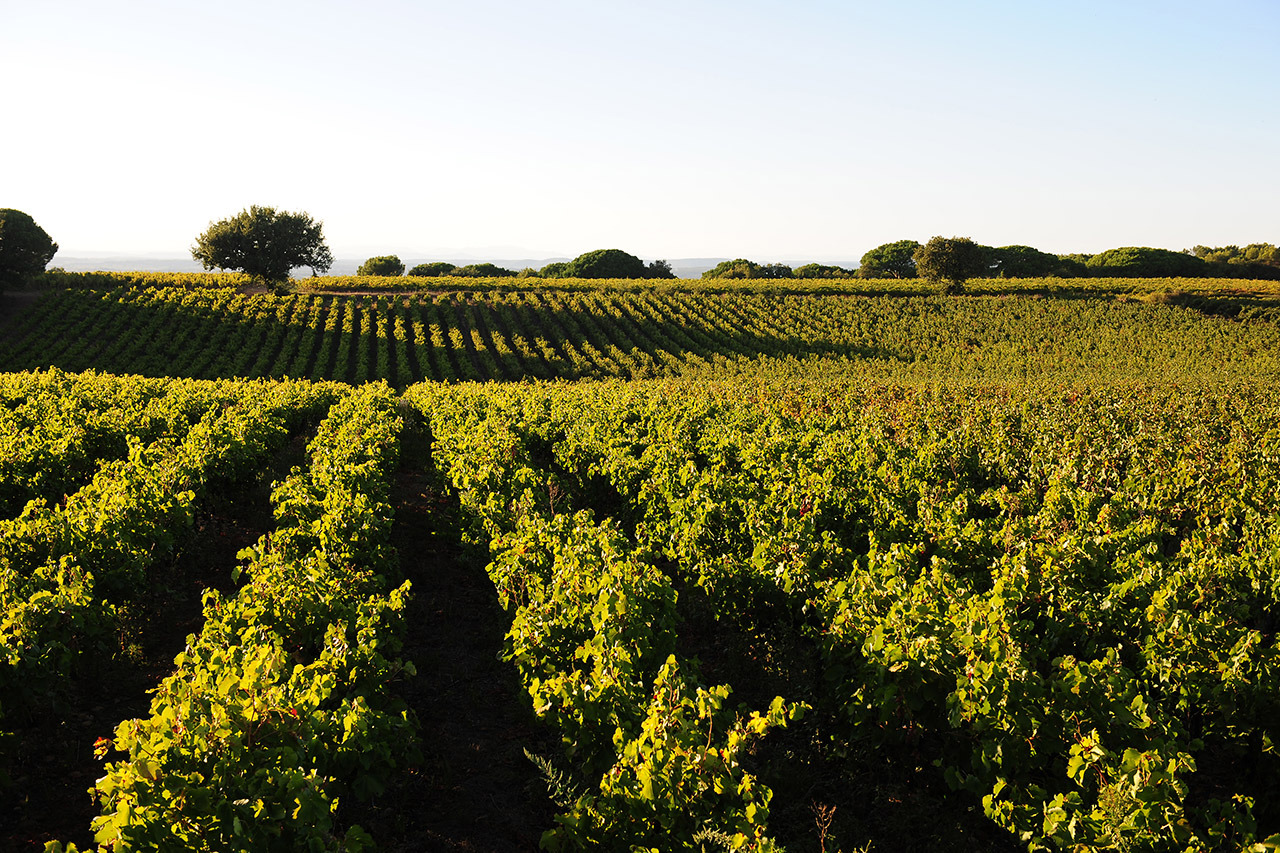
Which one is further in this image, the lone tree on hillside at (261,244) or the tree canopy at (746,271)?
the tree canopy at (746,271)

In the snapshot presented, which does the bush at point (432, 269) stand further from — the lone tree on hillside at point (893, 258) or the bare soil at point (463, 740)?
the bare soil at point (463, 740)

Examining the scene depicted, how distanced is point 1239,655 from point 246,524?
15300 millimetres

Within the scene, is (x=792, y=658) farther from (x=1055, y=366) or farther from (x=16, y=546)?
(x=1055, y=366)

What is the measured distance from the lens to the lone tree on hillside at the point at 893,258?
105 metres

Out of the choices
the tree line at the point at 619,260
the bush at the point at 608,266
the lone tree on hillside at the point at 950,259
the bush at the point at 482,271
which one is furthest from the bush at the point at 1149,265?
the bush at the point at 482,271

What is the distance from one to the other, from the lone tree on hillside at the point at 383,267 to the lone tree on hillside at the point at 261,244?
27.7 metres

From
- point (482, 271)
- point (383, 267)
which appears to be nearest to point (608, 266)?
point (482, 271)

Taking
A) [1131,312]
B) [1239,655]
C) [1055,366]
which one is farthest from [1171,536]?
[1131,312]

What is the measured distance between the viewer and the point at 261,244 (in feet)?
207

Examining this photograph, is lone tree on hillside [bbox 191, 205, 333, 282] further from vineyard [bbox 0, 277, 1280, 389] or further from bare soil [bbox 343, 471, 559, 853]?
bare soil [bbox 343, 471, 559, 853]

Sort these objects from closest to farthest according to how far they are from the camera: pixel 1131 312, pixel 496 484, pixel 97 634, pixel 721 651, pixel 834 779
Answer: pixel 834 779 < pixel 97 634 < pixel 721 651 < pixel 496 484 < pixel 1131 312

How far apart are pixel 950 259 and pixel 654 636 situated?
6802cm

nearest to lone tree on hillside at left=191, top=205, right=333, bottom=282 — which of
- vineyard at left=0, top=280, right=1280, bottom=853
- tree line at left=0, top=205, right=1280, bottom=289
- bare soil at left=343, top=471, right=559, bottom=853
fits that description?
tree line at left=0, top=205, right=1280, bottom=289

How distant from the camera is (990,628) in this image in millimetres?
6285
